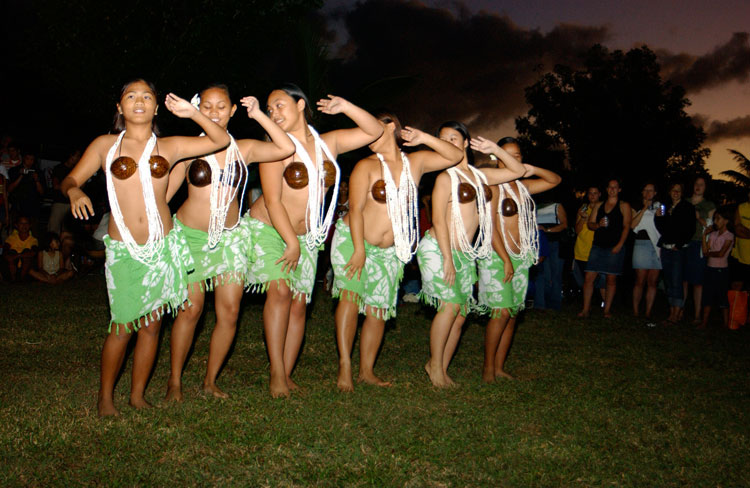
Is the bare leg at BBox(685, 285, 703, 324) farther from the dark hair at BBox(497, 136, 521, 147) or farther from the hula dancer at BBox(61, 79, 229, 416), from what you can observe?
the hula dancer at BBox(61, 79, 229, 416)

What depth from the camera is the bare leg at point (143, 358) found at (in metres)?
4.05

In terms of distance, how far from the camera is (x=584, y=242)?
10.3m

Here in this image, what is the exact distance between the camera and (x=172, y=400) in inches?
168

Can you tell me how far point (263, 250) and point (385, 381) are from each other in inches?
63.1

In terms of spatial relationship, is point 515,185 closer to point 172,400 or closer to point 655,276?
point 172,400

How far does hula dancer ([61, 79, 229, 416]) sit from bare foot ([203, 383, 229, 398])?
0.74 meters

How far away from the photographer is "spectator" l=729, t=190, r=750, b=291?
9.44 m

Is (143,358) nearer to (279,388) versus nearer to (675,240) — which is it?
(279,388)

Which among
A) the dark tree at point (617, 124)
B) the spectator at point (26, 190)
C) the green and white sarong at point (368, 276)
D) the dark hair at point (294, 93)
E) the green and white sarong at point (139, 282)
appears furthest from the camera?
the dark tree at point (617, 124)

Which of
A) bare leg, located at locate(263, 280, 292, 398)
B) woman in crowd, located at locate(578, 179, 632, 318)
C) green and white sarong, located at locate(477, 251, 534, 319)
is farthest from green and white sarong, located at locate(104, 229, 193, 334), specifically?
woman in crowd, located at locate(578, 179, 632, 318)

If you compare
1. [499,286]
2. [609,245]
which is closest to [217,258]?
[499,286]

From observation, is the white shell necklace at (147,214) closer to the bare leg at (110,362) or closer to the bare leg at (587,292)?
the bare leg at (110,362)

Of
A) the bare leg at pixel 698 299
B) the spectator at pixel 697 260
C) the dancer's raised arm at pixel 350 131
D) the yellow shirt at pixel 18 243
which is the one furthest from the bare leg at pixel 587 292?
the yellow shirt at pixel 18 243

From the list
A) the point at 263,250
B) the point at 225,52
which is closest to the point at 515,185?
the point at 263,250
